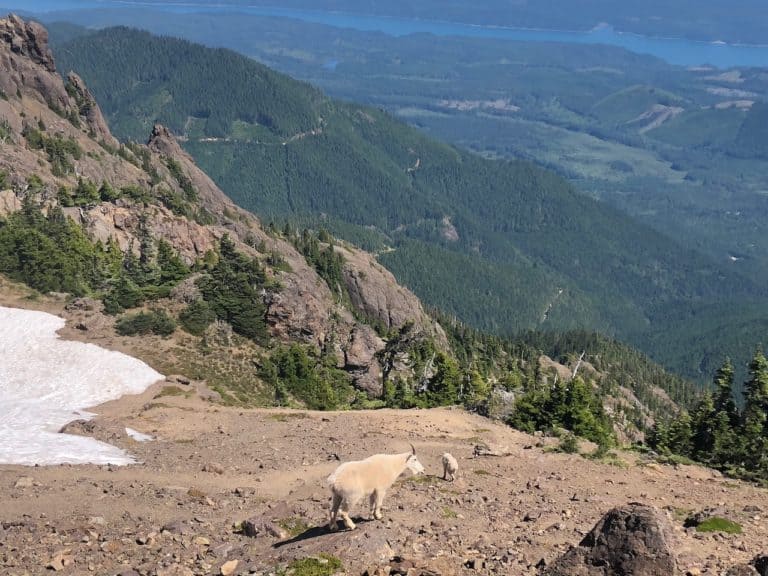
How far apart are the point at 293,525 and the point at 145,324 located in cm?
3340

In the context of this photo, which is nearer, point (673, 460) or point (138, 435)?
point (673, 460)

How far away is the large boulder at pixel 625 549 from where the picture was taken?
19.2m

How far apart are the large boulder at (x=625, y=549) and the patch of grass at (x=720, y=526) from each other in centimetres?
572

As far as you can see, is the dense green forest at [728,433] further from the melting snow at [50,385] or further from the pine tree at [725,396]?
the melting snow at [50,385]

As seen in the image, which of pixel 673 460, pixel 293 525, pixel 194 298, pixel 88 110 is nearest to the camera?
pixel 293 525

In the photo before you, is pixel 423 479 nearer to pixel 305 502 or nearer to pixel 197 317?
pixel 305 502

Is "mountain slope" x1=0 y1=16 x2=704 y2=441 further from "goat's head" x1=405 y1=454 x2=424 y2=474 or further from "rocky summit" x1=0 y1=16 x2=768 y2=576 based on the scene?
"goat's head" x1=405 y1=454 x2=424 y2=474

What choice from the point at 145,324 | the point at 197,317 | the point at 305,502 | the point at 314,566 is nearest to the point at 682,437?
the point at 305,502

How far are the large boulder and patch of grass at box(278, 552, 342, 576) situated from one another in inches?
215

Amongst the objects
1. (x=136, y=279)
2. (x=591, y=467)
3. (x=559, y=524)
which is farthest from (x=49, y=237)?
(x=559, y=524)

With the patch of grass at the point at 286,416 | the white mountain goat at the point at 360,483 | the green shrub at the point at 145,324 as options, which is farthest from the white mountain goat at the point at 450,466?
the green shrub at the point at 145,324

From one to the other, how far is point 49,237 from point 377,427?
4224 centimetres

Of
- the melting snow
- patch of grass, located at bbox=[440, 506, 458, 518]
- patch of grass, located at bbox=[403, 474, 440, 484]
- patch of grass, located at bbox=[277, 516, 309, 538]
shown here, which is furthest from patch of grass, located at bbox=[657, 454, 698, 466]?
the melting snow

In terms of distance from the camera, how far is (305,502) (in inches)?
1092
